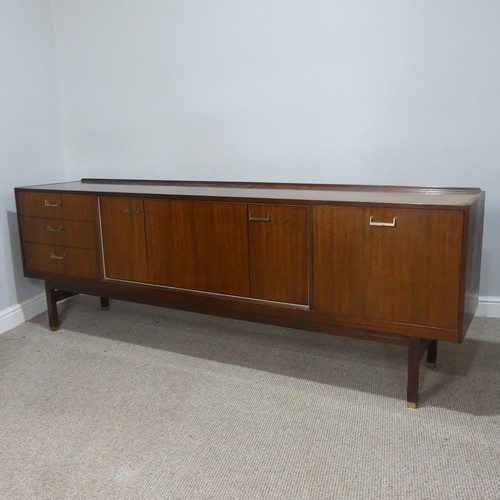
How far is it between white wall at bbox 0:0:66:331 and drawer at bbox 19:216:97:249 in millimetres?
236

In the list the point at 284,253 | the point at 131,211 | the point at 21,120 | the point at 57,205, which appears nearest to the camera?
the point at 284,253

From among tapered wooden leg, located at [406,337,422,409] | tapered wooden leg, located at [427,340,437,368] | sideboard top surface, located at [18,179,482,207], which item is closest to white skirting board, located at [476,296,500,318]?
tapered wooden leg, located at [427,340,437,368]

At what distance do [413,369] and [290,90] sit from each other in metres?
1.45

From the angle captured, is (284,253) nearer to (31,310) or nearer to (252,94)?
(252,94)

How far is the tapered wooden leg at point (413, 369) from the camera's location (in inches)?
74.7

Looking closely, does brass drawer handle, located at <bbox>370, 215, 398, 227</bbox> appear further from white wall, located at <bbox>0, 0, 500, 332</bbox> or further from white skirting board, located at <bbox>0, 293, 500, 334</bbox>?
white skirting board, located at <bbox>0, 293, 500, 334</bbox>

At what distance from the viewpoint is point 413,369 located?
1.92m

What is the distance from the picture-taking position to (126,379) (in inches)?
87.3

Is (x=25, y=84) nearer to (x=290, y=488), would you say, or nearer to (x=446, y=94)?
(x=446, y=94)

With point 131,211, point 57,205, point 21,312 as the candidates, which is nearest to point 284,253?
point 131,211

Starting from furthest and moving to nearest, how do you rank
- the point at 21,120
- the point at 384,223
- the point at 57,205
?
the point at 21,120, the point at 57,205, the point at 384,223

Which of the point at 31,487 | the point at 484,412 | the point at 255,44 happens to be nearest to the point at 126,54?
the point at 255,44

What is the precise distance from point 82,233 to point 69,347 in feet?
1.79

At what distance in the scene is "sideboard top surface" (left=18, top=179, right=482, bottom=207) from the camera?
1911mm
